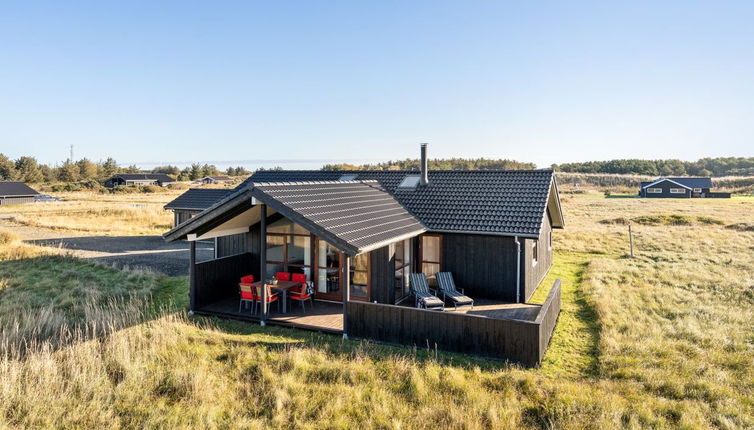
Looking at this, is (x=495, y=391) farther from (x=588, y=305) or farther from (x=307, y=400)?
(x=588, y=305)

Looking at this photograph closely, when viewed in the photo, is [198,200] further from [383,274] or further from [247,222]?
[383,274]

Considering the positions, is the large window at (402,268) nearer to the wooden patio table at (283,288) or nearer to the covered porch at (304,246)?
the covered porch at (304,246)

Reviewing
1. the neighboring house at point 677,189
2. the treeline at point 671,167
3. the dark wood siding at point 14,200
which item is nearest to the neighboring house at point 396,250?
the dark wood siding at point 14,200

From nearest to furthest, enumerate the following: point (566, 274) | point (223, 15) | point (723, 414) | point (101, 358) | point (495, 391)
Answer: point (723, 414), point (495, 391), point (101, 358), point (566, 274), point (223, 15)

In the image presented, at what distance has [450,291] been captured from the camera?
40.3 feet

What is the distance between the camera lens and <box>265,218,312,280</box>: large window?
1200cm

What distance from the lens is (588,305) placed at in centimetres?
1225

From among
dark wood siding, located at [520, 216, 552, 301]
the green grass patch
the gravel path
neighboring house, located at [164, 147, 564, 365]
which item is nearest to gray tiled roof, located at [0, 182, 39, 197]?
the gravel path

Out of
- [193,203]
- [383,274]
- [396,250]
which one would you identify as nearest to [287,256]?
[383,274]

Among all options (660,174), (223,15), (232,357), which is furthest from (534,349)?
(660,174)

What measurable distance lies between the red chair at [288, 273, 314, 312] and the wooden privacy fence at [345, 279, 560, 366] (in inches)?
86.5

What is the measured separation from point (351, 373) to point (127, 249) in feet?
63.3

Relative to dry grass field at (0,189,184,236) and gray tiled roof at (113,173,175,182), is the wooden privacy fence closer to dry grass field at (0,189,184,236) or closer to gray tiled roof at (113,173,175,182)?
dry grass field at (0,189,184,236)

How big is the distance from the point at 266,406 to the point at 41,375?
12.0 feet
